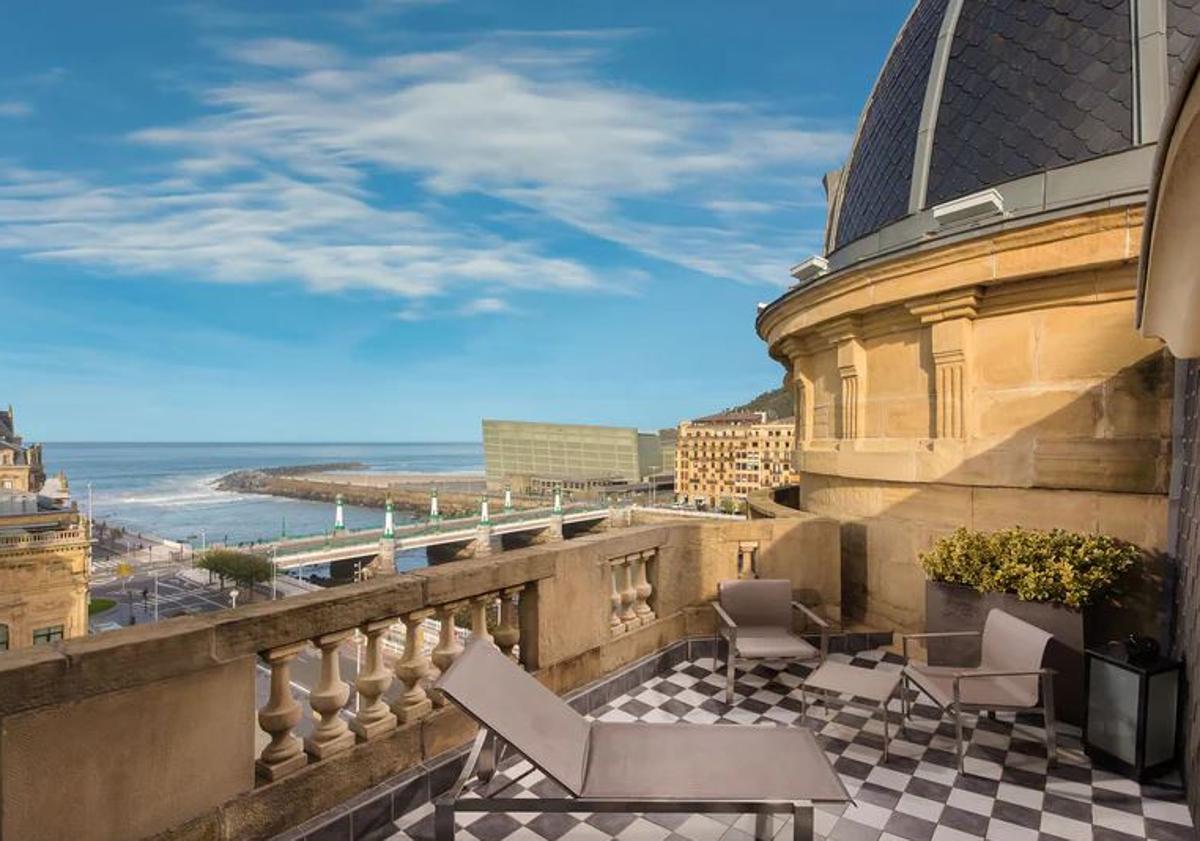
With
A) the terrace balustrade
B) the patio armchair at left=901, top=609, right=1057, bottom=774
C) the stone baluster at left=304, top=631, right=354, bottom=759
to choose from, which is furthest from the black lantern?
the stone baluster at left=304, top=631, right=354, bottom=759

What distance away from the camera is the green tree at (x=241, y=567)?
50.9m

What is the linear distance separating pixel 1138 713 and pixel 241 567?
58.3m

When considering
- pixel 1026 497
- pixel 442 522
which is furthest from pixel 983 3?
pixel 442 522

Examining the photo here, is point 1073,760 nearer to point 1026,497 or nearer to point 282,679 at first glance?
point 1026,497

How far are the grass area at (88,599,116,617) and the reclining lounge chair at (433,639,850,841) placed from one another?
58112 millimetres

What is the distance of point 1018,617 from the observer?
4.67 metres

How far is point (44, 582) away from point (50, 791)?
119 feet

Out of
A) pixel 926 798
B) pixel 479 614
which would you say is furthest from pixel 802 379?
pixel 479 614

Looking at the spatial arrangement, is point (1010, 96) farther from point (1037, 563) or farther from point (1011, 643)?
point (1011, 643)

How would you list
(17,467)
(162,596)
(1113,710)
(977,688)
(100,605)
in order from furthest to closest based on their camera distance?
(17,467)
(162,596)
(100,605)
(977,688)
(1113,710)

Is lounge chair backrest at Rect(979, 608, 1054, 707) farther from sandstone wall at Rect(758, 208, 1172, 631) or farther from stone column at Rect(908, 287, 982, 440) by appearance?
stone column at Rect(908, 287, 982, 440)

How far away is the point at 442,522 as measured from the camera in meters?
64.5

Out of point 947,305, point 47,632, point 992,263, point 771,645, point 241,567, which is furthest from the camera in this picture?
point 241,567

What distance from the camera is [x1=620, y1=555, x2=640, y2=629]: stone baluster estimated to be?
18.4ft
